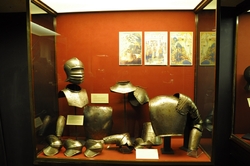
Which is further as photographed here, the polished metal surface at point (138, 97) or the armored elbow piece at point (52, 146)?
the polished metal surface at point (138, 97)

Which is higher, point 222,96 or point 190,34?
point 190,34

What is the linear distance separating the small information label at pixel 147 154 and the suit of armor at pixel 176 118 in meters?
0.18

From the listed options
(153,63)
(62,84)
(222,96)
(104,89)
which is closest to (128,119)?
(104,89)

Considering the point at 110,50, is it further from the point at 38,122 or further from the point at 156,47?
the point at 38,122

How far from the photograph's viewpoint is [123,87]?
2.33m

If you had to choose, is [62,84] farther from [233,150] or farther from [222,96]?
[233,150]

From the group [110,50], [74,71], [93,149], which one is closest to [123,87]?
[110,50]

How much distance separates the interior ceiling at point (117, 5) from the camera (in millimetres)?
2250

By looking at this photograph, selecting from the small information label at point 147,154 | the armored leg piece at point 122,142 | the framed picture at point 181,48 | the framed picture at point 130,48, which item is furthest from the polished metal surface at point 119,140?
the framed picture at point 181,48

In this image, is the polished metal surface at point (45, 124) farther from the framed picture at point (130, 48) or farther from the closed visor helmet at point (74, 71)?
the framed picture at point (130, 48)

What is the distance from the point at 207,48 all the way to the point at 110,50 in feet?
3.27

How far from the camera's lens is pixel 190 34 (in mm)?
2334

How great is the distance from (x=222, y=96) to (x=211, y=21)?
0.89 metres

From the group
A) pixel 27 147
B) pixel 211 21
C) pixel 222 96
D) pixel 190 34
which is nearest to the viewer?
pixel 211 21
